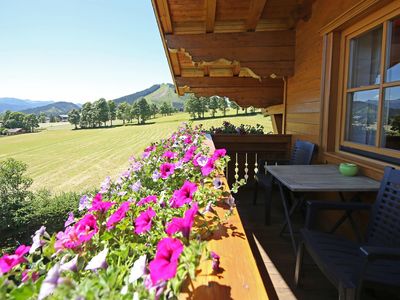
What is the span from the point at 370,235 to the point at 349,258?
0.34 meters

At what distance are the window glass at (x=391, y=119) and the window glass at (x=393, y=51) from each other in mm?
103

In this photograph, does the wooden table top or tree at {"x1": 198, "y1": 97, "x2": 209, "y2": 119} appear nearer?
the wooden table top

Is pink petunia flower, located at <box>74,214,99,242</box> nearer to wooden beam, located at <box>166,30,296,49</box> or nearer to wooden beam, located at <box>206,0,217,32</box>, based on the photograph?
wooden beam, located at <box>206,0,217,32</box>

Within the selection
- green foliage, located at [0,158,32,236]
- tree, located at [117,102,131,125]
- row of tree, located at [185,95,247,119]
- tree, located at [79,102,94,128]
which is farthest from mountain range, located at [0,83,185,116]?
green foliage, located at [0,158,32,236]

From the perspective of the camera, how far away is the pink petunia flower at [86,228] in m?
0.63

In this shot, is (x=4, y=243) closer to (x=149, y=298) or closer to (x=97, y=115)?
(x=149, y=298)

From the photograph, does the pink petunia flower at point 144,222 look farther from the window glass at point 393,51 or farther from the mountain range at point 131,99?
the mountain range at point 131,99

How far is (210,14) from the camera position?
9.58 feet

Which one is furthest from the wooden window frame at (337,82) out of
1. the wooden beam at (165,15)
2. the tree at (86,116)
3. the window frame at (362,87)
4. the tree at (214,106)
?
the tree at (86,116)

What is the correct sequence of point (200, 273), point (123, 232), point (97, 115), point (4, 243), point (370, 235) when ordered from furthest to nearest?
1. point (97, 115)
2. point (4, 243)
3. point (370, 235)
4. point (123, 232)
5. point (200, 273)

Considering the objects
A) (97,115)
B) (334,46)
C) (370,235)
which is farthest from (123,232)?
(97,115)

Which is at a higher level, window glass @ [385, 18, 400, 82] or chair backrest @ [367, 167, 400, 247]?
window glass @ [385, 18, 400, 82]

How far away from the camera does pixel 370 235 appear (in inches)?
64.5

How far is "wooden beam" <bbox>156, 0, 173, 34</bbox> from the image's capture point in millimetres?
2697
